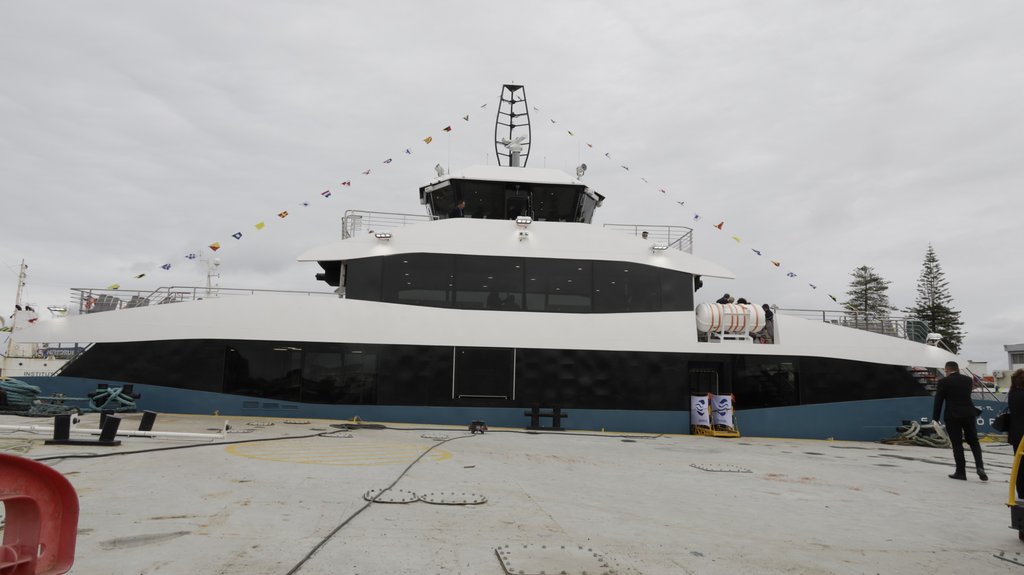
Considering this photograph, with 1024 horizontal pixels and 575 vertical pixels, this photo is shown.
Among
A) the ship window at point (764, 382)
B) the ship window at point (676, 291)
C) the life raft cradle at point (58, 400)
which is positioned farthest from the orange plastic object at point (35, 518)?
the ship window at point (764, 382)

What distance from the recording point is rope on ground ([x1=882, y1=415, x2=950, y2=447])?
1190 centimetres

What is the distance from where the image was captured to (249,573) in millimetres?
2850

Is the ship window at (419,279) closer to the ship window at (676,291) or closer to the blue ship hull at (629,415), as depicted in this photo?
the blue ship hull at (629,415)

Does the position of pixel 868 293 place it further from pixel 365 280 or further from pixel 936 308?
pixel 365 280

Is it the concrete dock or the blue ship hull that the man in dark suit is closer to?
the concrete dock

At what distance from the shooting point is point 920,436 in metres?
12.4

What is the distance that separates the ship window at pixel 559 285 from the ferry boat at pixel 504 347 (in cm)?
3

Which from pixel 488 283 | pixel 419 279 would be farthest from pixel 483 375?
pixel 419 279

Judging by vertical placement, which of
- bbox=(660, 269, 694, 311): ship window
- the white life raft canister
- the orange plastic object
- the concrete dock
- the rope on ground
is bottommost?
the rope on ground

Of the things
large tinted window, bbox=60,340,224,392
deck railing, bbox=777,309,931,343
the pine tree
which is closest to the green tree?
the pine tree

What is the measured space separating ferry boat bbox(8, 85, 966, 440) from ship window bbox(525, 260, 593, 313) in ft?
0.11

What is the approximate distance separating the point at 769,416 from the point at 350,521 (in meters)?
11.5

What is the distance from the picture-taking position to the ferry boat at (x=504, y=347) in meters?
12.4

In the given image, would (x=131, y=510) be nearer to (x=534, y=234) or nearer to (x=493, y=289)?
(x=493, y=289)
